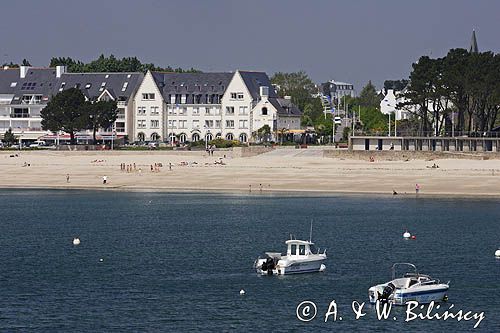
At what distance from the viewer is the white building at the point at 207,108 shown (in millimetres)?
173250

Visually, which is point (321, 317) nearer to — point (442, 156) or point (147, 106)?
point (442, 156)

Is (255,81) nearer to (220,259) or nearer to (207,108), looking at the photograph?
(207,108)

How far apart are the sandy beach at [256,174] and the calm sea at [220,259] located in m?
6.67

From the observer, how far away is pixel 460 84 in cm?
Answer: 13850

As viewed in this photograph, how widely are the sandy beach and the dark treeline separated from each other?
1516cm

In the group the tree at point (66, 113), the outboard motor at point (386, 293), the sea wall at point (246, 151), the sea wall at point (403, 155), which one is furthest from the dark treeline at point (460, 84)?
the outboard motor at point (386, 293)

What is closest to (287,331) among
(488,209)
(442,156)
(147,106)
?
(488,209)

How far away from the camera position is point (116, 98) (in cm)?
17438

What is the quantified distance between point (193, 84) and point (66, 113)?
26689mm

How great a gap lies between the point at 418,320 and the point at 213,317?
8.64 metres

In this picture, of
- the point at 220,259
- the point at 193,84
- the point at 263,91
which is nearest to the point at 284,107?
the point at 263,91

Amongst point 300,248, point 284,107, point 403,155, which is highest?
point 284,107

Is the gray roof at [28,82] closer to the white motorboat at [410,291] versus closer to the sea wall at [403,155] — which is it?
the sea wall at [403,155]

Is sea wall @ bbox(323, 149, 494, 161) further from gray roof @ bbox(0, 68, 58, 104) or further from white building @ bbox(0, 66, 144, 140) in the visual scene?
gray roof @ bbox(0, 68, 58, 104)
